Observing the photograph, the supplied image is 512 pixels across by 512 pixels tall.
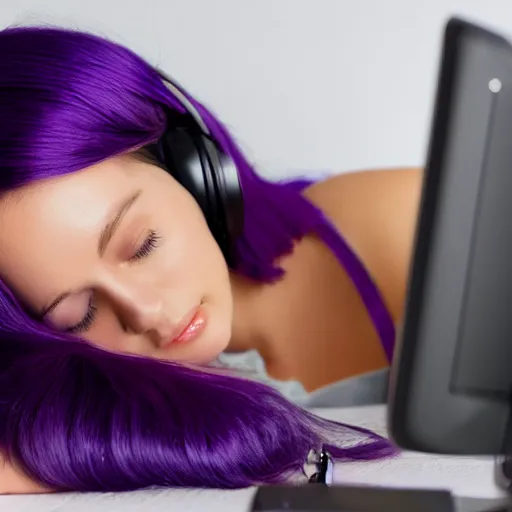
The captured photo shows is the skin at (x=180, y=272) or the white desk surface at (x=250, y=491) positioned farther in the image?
the skin at (x=180, y=272)

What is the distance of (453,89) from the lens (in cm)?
37

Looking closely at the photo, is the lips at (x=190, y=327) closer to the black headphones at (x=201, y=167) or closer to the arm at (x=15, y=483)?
the black headphones at (x=201, y=167)

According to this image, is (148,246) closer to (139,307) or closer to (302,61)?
(139,307)

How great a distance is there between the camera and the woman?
0.69 metres

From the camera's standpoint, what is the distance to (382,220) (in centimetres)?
103

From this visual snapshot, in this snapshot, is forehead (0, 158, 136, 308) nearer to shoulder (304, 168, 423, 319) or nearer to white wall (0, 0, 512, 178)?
shoulder (304, 168, 423, 319)

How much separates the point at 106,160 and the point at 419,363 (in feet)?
1.72

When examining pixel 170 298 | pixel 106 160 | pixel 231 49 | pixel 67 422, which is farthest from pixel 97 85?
pixel 231 49

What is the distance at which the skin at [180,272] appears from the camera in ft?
2.57

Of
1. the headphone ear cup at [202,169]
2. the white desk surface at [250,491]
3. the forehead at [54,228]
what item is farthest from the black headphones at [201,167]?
the white desk surface at [250,491]

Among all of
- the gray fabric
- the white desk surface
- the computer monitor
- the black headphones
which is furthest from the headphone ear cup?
the computer monitor

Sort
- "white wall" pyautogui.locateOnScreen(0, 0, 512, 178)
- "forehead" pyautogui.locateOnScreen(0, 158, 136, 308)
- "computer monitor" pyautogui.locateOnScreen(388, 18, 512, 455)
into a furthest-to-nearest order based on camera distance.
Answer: "white wall" pyautogui.locateOnScreen(0, 0, 512, 178) → "forehead" pyautogui.locateOnScreen(0, 158, 136, 308) → "computer monitor" pyautogui.locateOnScreen(388, 18, 512, 455)

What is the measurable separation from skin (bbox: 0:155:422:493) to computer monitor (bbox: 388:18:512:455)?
23 cm

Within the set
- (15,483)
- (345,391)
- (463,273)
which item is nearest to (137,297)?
(15,483)
